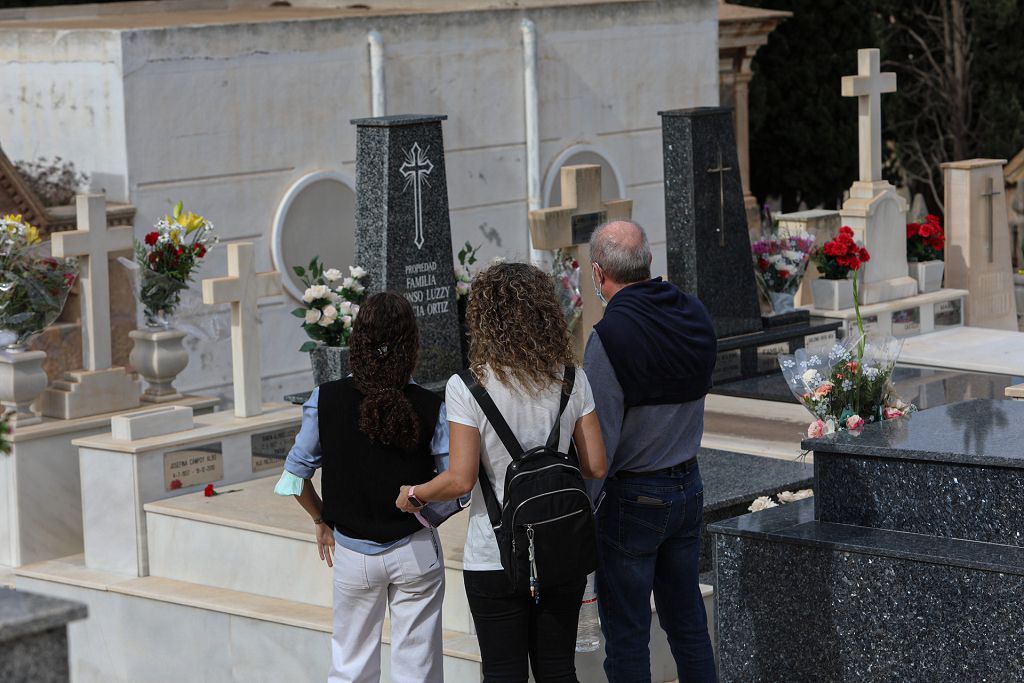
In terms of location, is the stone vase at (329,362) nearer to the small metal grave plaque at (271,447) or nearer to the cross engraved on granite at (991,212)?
the small metal grave plaque at (271,447)

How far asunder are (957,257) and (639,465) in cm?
867

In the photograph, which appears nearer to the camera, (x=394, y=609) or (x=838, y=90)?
(x=394, y=609)

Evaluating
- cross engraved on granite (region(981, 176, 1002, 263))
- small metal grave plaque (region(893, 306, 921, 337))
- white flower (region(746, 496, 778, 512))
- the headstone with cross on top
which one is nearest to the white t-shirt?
white flower (region(746, 496, 778, 512))

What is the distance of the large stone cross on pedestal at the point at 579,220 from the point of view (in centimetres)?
905

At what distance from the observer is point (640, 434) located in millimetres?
4844

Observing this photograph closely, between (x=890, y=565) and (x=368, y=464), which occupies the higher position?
(x=368, y=464)

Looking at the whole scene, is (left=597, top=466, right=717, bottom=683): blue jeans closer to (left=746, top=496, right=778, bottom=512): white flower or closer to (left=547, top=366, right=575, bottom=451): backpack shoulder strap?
(left=547, top=366, right=575, bottom=451): backpack shoulder strap

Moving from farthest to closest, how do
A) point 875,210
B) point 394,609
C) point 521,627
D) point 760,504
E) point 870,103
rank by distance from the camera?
point 870,103 < point 875,210 < point 760,504 < point 394,609 < point 521,627

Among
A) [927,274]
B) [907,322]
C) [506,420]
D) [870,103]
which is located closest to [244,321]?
[506,420]

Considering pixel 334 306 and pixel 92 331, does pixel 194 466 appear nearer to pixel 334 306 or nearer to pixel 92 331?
pixel 92 331

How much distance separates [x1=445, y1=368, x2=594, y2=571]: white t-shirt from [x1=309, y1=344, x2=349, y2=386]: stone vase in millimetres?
3964

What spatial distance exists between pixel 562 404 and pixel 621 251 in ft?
1.98

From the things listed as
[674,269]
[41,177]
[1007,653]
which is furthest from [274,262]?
[1007,653]

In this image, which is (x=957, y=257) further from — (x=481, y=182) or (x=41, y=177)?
(x=41, y=177)
